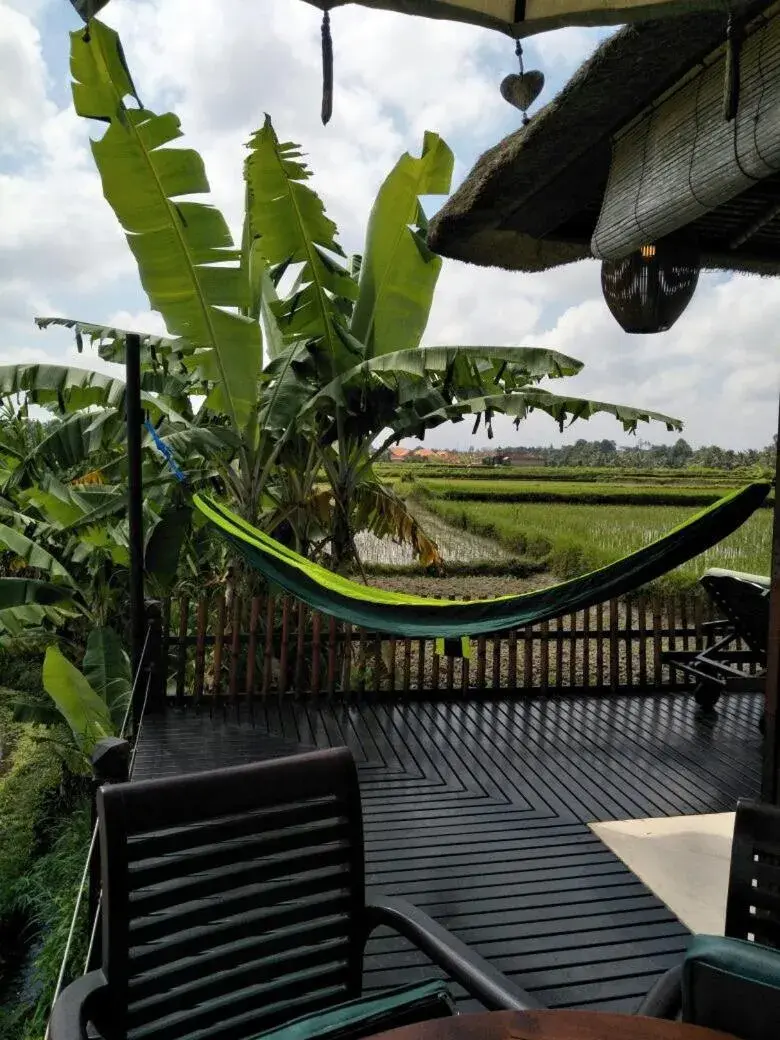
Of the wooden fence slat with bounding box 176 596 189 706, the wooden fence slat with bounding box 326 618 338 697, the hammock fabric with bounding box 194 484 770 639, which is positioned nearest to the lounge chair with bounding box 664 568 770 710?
the hammock fabric with bounding box 194 484 770 639

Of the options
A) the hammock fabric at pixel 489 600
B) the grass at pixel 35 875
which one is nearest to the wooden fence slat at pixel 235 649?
the hammock fabric at pixel 489 600

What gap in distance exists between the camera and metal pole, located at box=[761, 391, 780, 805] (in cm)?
169

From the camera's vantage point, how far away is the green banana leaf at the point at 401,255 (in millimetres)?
4566

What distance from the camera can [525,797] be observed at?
2930 millimetres

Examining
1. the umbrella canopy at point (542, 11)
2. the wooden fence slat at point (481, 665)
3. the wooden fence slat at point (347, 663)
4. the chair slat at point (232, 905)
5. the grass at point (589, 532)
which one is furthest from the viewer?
the grass at point (589, 532)

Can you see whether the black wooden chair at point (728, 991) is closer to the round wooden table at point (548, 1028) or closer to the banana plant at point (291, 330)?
the round wooden table at point (548, 1028)

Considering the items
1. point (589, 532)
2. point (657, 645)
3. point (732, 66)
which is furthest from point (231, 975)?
point (589, 532)

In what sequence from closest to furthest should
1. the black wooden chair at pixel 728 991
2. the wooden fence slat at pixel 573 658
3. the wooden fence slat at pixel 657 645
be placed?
the black wooden chair at pixel 728 991, the wooden fence slat at pixel 573 658, the wooden fence slat at pixel 657 645

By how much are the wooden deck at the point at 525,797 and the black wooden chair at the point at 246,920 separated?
0.80m

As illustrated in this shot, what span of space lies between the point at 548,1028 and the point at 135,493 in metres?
2.76

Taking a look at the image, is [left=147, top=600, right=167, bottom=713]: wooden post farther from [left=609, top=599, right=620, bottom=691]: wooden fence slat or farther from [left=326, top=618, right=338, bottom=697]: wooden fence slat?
[left=609, top=599, right=620, bottom=691]: wooden fence slat

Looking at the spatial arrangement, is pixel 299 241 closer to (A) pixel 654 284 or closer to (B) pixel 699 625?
(A) pixel 654 284

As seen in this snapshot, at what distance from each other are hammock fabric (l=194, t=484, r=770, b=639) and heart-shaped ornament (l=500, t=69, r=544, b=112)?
1.32 meters

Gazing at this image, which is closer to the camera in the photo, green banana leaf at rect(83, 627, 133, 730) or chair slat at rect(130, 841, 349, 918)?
chair slat at rect(130, 841, 349, 918)
